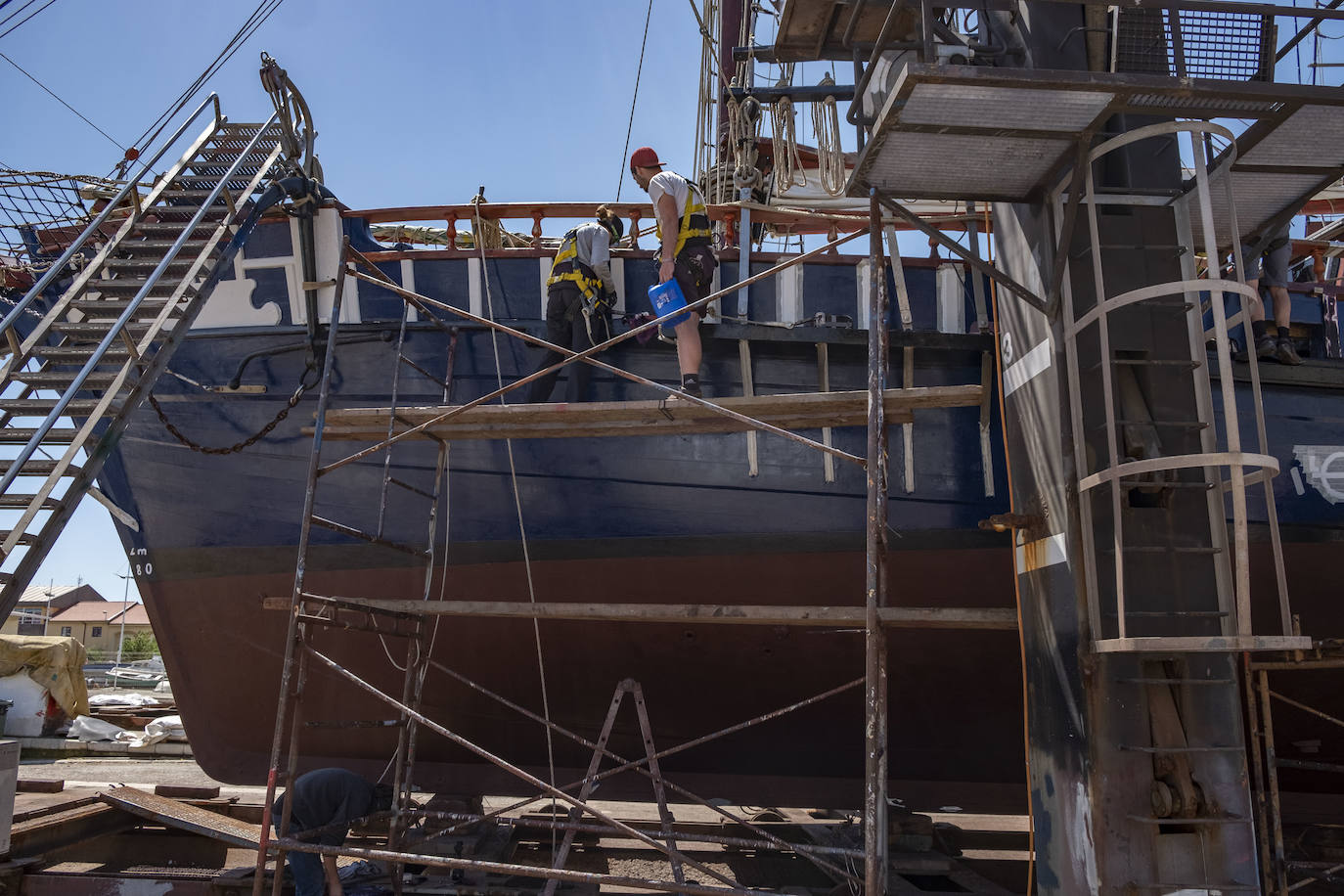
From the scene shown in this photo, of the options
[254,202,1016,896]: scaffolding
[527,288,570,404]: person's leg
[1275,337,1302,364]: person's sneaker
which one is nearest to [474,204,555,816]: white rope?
[527,288,570,404]: person's leg

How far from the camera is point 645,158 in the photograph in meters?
5.55

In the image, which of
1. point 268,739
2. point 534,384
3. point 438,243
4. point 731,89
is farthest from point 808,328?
point 268,739

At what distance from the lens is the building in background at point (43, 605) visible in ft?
173

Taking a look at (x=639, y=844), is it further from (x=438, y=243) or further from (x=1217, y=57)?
(x=1217, y=57)

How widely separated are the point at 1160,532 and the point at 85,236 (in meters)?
5.73

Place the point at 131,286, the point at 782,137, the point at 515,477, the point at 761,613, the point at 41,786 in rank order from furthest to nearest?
the point at 782,137 → the point at 41,786 → the point at 515,477 → the point at 131,286 → the point at 761,613

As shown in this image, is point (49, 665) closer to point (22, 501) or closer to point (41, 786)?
point (41, 786)

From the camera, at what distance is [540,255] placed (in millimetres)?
6305

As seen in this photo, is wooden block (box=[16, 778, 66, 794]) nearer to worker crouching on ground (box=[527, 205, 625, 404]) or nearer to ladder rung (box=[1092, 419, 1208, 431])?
worker crouching on ground (box=[527, 205, 625, 404])

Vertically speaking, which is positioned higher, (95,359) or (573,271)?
(573,271)

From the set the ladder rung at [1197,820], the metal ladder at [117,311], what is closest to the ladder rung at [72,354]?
the metal ladder at [117,311]

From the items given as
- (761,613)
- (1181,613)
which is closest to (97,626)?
(761,613)

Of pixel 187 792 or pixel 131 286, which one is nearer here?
pixel 131 286

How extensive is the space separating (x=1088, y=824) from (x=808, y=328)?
10.8 ft
